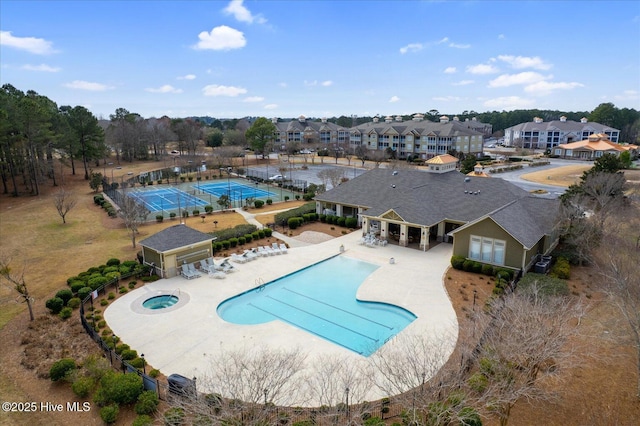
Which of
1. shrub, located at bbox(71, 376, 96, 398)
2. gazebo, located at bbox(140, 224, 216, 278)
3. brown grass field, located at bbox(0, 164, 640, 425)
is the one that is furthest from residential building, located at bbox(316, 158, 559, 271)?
shrub, located at bbox(71, 376, 96, 398)

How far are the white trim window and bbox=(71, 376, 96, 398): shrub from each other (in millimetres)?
→ 22193

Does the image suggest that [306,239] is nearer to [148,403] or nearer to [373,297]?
[373,297]

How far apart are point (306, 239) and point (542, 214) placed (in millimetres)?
17595

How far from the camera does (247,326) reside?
63.5 ft

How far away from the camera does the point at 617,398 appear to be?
14.2 metres

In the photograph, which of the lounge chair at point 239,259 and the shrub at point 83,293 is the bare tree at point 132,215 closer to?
the lounge chair at point 239,259

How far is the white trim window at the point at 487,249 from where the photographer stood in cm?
2588

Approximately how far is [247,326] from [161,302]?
6157 millimetres

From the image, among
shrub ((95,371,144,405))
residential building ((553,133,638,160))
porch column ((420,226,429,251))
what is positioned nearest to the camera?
shrub ((95,371,144,405))

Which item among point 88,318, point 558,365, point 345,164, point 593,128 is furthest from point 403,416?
point 593,128

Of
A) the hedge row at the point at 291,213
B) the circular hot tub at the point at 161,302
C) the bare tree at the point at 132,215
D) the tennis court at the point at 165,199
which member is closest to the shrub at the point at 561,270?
the hedge row at the point at 291,213

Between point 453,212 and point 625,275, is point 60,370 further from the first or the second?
point 453,212

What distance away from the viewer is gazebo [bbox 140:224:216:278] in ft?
82.9

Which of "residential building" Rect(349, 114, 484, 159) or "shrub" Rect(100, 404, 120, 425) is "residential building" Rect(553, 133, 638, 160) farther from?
"shrub" Rect(100, 404, 120, 425)
